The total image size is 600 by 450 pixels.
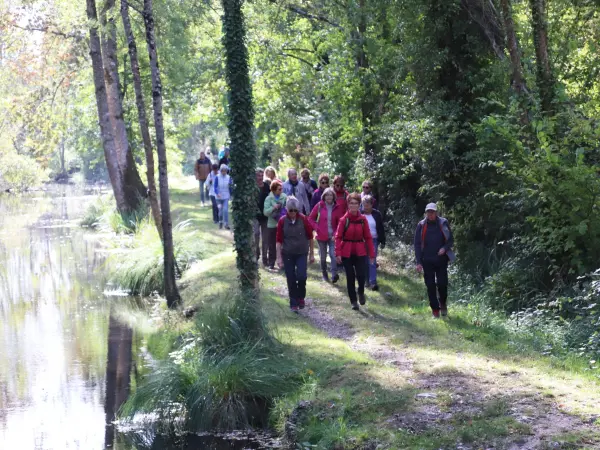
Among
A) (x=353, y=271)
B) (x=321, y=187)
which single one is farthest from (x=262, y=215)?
(x=353, y=271)

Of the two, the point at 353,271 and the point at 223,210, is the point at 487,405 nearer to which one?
the point at 353,271

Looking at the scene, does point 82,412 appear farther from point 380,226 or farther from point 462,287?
point 462,287

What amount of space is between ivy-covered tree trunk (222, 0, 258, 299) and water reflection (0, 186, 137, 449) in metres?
2.79

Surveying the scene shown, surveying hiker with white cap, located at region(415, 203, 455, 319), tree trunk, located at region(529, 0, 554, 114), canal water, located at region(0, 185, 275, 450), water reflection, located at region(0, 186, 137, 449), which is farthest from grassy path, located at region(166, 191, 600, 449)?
tree trunk, located at region(529, 0, 554, 114)

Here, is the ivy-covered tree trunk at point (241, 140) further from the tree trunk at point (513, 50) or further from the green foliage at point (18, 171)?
the green foliage at point (18, 171)

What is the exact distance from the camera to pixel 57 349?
50.0 ft

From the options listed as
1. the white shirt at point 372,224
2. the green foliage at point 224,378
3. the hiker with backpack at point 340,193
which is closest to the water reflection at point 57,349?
the green foliage at point 224,378

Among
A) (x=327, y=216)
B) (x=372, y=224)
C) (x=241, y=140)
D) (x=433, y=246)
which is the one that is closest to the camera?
(x=241, y=140)

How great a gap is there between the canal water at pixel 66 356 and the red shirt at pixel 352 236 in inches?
157

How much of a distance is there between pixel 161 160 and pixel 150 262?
454cm

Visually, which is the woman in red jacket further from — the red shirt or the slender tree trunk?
the slender tree trunk

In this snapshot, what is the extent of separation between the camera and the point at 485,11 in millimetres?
16438

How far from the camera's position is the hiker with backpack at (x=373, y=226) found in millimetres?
15367

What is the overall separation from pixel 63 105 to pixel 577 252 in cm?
2207
